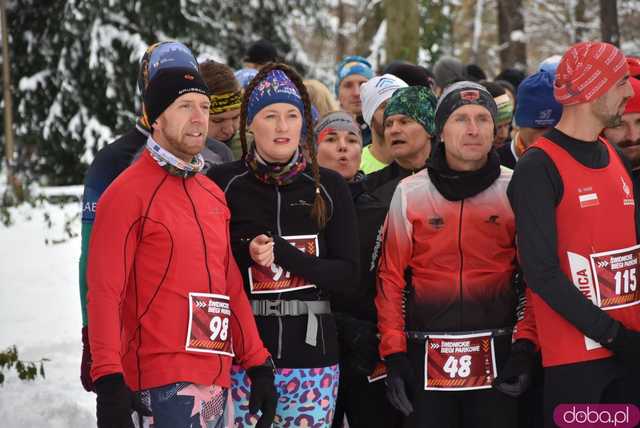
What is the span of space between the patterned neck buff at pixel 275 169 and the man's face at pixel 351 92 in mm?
3529

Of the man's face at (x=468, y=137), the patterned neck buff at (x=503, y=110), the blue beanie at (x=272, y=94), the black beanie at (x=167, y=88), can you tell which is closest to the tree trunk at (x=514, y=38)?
the patterned neck buff at (x=503, y=110)

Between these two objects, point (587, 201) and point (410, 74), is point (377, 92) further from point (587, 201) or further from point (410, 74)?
point (587, 201)

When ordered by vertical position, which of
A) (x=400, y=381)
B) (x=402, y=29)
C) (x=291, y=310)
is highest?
(x=402, y=29)

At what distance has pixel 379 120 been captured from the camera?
522 centimetres

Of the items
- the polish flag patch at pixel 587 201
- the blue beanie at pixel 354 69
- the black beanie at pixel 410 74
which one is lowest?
the polish flag patch at pixel 587 201

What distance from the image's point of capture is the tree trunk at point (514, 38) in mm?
19094

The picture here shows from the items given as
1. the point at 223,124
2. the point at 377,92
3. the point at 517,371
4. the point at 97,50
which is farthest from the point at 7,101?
the point at 517,371

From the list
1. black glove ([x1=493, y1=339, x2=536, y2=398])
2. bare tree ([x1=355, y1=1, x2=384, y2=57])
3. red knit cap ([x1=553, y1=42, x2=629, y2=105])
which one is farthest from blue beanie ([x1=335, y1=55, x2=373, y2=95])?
bare tree ([x1=355, y1=1, x2=384, y2=57])

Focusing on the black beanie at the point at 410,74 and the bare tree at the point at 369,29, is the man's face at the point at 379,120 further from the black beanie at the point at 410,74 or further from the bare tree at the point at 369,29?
the bare tree at the point at 369,29

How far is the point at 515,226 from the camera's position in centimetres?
381

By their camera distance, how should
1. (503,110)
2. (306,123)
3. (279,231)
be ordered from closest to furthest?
(279,231) < (306,123) < (503,110)

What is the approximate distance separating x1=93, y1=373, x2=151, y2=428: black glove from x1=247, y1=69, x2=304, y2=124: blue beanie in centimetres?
138

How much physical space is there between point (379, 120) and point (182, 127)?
6.78 ft

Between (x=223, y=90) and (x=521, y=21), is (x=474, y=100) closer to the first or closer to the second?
(x=223, y=90)
